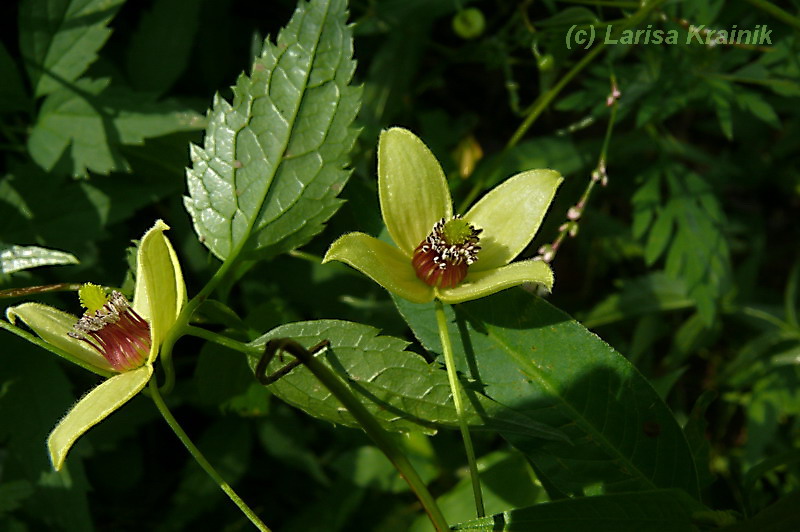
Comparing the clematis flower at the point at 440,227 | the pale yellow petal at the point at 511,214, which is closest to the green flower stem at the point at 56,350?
the clematis flower at the point at 440,227

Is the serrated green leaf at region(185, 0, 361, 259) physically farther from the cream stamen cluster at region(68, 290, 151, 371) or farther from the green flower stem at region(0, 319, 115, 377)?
the green flower stem at region(0, 319, 115, 377)

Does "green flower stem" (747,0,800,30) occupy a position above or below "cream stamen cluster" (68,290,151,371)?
above

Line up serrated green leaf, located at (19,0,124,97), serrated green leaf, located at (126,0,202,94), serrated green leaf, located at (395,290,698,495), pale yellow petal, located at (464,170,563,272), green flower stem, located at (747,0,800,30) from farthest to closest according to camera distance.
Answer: serrated green leaf, located at (126,0,202,94)
serrated green leaf, located at (19,0,124,97)
green flower stem, located at (747,0,800,30)
pale yellow petal, located at (464,170,563,272)
serrated green leaf, located at (395,290,698,495)

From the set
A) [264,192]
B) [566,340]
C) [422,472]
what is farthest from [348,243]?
[422,472]

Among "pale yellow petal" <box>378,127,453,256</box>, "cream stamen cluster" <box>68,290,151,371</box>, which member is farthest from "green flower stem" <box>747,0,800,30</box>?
"cream stamen cluster" <box>68,290,151,371</box>

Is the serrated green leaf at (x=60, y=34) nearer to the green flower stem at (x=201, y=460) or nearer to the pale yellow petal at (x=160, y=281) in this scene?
the pale yellow petal at (x=160, y=281)

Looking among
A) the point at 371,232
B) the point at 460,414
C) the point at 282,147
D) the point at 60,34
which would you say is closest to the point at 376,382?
the point at 460,414

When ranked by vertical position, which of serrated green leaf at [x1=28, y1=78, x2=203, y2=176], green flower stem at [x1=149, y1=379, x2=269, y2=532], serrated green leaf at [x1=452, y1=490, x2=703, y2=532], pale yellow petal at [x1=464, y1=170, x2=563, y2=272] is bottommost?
serrated green leaf at [x1=452, y1=490, x2=703, y2=532]
